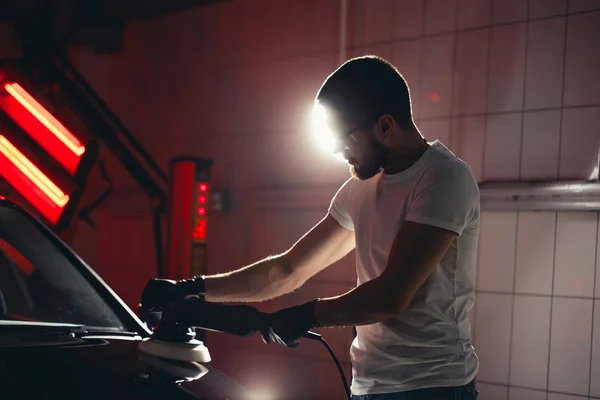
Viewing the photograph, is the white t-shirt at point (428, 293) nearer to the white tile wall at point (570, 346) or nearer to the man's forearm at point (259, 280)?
the man's forearm at point (259, 280)

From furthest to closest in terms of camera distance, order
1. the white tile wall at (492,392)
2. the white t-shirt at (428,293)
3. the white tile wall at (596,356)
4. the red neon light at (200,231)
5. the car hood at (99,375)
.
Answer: the red neon light at (200,231), the white tile wall at (492,392), the white tile wall at (596,356), the white t-shirt at (428,293), the car hood at (99,375)

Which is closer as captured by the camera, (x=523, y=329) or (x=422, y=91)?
(x=523, y=329)

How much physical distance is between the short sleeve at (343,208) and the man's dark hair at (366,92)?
0.93ft

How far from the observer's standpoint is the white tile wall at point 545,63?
14.2 ft

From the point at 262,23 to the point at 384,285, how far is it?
4637mm

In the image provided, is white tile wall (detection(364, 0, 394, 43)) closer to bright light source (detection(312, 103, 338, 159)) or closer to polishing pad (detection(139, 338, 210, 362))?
bright light source (detection(312, 103, 338, 159))

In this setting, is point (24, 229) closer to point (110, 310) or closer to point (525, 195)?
point (110, 310)

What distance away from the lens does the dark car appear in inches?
67.0

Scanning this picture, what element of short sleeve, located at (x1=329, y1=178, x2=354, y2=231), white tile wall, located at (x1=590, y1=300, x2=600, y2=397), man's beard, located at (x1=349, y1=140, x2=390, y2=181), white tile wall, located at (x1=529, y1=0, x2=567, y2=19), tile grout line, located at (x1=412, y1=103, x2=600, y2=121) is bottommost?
white tile wall, located at (x1=590, y1=300, x2=600, y2=397)

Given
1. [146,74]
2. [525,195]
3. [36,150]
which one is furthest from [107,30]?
[525,195]

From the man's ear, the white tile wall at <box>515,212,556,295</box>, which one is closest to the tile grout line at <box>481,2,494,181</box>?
the white tile wall at <box>515,212,556,295</box>

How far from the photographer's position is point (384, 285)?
67.6 inches

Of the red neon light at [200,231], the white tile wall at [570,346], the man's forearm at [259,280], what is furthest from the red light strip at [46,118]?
the white tile wall at [570,346]

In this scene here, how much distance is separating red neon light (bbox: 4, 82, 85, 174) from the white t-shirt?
11.0 feet
